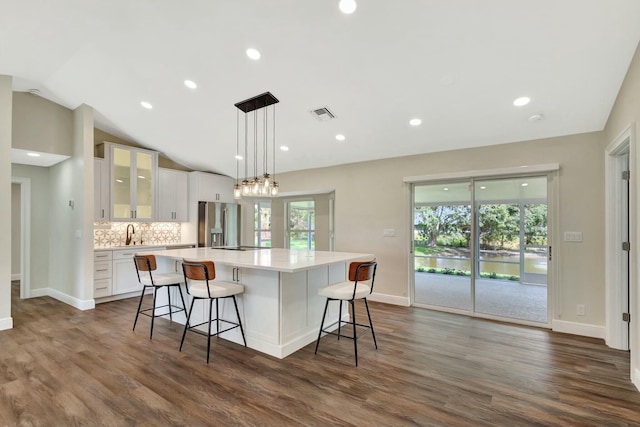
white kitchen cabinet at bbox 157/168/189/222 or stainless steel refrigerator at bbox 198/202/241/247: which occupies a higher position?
white kitchen cabinet at bbox 157/168/189/222

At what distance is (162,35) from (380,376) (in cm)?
380

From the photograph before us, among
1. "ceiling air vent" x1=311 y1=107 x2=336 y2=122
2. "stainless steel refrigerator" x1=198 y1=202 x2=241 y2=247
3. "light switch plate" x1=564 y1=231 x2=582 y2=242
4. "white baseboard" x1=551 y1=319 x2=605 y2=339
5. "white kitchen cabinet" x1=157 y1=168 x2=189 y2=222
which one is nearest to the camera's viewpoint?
"white baseboard" x1=551 y1=319 x2=605 y2=339

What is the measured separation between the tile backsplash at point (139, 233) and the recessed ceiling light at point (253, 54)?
4.10 m

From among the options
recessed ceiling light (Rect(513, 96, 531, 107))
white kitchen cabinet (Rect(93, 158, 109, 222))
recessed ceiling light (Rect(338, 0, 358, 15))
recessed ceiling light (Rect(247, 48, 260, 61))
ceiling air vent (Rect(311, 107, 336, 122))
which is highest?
recessed ceiling light (Rect(338, 0, 358, 15))

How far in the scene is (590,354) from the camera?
3.02 metres

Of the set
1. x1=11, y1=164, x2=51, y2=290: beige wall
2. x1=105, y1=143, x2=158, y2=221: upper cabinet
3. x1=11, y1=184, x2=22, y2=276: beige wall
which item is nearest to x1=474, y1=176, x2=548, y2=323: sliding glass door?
x1=105, y1=143, x2=158, y2=221: upper cabinet

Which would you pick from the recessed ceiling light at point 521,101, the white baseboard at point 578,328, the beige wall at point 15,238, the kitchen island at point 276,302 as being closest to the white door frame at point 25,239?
the beige wall at point 15,238

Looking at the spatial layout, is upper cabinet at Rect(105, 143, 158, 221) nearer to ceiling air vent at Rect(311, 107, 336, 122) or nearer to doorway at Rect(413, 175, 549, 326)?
ceiling air vent at Rect(311, 107, 336, 122)

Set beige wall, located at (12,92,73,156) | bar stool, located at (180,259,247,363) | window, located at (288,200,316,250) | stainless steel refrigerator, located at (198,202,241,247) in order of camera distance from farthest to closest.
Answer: window, located at (288,200,316,250)
stainless steel refrigerator, located at (198,202,241,247)
beige wall, located at (12,92,73,156)
bar stool, located at (180,259,247,363)

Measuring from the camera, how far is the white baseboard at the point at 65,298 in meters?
4.58

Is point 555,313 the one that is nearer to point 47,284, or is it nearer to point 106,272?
point 106,272

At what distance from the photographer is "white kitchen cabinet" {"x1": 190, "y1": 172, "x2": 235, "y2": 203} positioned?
634 cm

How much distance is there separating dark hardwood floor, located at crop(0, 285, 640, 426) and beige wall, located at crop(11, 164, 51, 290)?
2.18m

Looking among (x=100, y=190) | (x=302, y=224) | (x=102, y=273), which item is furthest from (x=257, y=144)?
(x=102, y=273)
